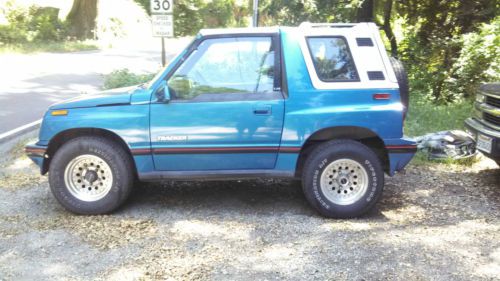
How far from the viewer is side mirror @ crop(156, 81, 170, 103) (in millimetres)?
4836

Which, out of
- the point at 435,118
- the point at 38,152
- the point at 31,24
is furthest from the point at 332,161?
the point at 31,24

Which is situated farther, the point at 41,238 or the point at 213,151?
the point at 213,151

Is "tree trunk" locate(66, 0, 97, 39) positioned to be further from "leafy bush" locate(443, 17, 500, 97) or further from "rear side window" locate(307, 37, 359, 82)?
"rear side window" locate(307, 37, 359, 82)

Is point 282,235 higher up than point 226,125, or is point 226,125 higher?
point 226,125

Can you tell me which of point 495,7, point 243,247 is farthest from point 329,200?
point 495,7

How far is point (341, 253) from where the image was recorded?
4254mm

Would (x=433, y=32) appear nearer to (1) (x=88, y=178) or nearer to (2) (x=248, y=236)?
(2) (x=248, y=236)

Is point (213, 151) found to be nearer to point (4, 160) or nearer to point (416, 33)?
point (4, 160)

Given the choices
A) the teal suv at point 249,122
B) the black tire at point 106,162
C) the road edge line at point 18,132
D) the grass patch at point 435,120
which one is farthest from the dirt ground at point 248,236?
the road edge line at point 18,132

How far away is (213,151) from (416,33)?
10.7 meters

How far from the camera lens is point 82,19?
2609cm

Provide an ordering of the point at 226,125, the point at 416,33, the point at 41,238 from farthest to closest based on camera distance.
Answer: the point at 416,33 < the point at 226,125 < the point at 41,238

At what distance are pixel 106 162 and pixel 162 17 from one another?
15.6ft

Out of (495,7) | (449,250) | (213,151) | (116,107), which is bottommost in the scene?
(449,250)
